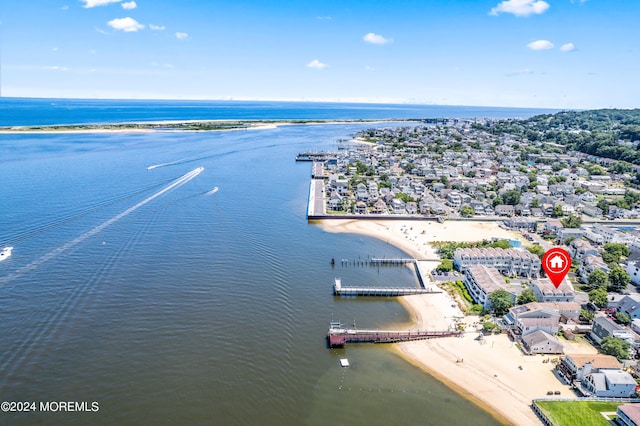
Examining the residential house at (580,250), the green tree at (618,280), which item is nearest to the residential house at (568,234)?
the residential house at (580,250)

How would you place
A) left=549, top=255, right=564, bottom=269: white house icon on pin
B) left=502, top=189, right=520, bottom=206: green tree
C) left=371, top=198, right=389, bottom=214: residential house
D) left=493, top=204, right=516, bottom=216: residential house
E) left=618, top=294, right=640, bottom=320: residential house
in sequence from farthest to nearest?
left=502, top=189, right=520, bottom=206: green tree < left=493, top=204, right=516, bottom=216: residential house < left=371, top=198, right=389, bottom=214: residential house < left=549, top=255, right=564, bottom=269: white house icon on pin < left=618, top=294, right=640, bottom=320: residential house

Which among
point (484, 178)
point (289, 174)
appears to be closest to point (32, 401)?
point (289, 174)

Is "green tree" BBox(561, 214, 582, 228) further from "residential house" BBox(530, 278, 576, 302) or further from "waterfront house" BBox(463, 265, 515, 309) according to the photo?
"residential house" BBox(530, 278, 576, 302)

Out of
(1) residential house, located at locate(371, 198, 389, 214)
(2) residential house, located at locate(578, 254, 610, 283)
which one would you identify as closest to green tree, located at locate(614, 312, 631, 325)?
(2) residential house, located at locate(578, 254, 610, 283)

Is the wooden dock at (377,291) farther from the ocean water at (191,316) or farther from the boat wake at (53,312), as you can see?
the boat wake at (53,312)

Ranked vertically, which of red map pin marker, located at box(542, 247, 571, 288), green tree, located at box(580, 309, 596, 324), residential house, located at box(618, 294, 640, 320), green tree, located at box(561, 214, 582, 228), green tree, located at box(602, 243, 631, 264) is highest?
red map pin marker, located at box(542, 247, 571, 288)

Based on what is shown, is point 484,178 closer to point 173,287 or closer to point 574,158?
point 574,158
